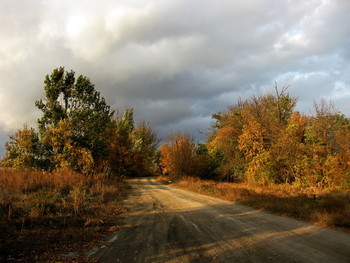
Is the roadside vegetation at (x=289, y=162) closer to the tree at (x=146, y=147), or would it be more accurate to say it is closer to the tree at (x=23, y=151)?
the tree at (x=23, y=151)

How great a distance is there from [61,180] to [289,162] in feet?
59.8

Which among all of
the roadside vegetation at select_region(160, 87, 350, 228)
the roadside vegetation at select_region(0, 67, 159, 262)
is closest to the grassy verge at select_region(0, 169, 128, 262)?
the roadside vegetation at select_region(0, 67, 159, 262)

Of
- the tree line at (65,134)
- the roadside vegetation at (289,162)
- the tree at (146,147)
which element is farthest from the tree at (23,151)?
the tree at (146,147)

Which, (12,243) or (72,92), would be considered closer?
(12,243)

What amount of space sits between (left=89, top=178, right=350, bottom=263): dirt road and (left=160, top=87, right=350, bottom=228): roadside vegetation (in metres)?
2.26

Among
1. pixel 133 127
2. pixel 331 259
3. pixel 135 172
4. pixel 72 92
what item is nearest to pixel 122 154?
pixel 72 92

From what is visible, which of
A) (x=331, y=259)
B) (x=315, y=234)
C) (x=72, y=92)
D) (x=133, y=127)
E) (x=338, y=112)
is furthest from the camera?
(x=133, y=127)

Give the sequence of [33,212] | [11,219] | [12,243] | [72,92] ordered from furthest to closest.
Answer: [72,92] < [33,212] < [11,219] < [12,243]

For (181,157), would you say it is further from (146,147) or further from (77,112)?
(146,147)

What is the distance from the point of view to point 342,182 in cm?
1445

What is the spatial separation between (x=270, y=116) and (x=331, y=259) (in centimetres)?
2236

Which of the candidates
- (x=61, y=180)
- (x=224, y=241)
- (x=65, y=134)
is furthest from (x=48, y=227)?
(x=65, y=134)

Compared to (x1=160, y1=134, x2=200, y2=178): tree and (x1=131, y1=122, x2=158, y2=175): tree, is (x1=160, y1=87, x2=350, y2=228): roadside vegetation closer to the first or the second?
(x1=160, y1=134, x2=200, y2=178): tree

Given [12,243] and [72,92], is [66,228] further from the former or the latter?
[72,92]
